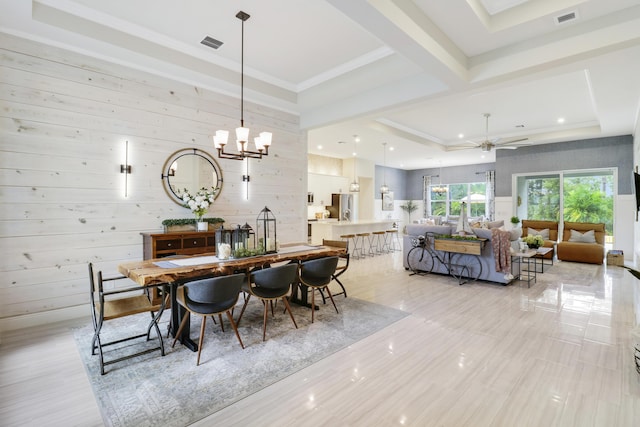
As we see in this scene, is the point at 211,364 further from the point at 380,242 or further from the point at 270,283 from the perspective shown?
the point at 380,242

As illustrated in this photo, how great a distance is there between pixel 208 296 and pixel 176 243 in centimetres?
173

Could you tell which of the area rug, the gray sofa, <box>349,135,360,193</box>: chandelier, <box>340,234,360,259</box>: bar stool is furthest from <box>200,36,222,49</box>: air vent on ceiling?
<box>340,234,360,259</box>: bar stool

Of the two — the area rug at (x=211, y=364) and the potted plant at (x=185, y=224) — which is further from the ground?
the potted plant at (x=185, y=224)

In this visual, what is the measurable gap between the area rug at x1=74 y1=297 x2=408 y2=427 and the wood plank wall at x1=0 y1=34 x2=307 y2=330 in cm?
85

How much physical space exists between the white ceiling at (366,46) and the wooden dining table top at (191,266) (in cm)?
249

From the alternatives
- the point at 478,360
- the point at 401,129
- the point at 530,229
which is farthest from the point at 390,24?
the point at 530,229

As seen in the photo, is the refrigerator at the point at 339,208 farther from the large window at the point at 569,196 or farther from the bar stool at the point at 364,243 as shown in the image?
the large window at the point at 569,196

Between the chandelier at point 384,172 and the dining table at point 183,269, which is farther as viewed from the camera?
the chandelier at point 384,172

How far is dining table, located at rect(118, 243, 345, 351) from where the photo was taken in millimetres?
2691

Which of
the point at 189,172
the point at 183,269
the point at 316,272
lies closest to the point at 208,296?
the point at 183,269

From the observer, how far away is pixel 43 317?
353 cm

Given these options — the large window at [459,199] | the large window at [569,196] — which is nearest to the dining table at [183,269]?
the large window at [569,196]

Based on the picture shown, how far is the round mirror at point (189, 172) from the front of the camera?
4434 millimetres

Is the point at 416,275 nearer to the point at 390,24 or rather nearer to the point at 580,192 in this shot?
the point at 390,24
